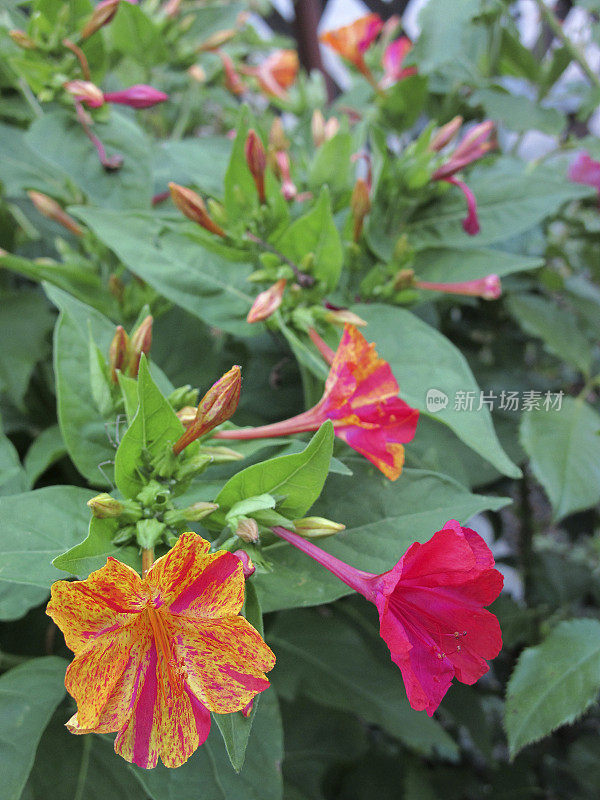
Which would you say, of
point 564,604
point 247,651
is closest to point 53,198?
point 247,651

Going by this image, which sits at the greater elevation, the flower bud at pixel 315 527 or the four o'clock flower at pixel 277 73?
the four o'clock flower at pixel 277 73

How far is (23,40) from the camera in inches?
26.8

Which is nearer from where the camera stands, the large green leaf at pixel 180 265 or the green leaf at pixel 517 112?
the large green leaf at pixel 180 265

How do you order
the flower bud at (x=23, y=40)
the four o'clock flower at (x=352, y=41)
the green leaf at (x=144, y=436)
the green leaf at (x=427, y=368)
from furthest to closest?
the four o'clock flower at (x=352, y=41), the flower bud at (x=23, y=40), the green leaf at (x=427, y=368), the green leaf at (x=144, y=436)

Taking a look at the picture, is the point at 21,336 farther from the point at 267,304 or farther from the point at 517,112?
the point at 517,112

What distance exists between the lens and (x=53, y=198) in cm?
79

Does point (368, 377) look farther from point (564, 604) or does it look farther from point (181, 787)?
point (564, 604)

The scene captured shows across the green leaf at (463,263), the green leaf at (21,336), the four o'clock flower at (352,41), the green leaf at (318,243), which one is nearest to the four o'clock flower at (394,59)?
the four o'clock flower at (352,41)

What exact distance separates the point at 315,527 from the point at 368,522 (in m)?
0.08

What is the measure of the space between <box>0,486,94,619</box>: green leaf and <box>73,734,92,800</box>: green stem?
0.22 m

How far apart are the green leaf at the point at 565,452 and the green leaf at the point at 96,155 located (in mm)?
549

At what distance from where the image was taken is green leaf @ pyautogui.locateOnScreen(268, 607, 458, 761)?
2.64ft

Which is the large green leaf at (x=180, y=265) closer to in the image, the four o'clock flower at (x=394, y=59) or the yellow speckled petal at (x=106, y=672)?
the yellow speckled petal at (x=106, y=672)

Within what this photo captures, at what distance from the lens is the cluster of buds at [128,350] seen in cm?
51
